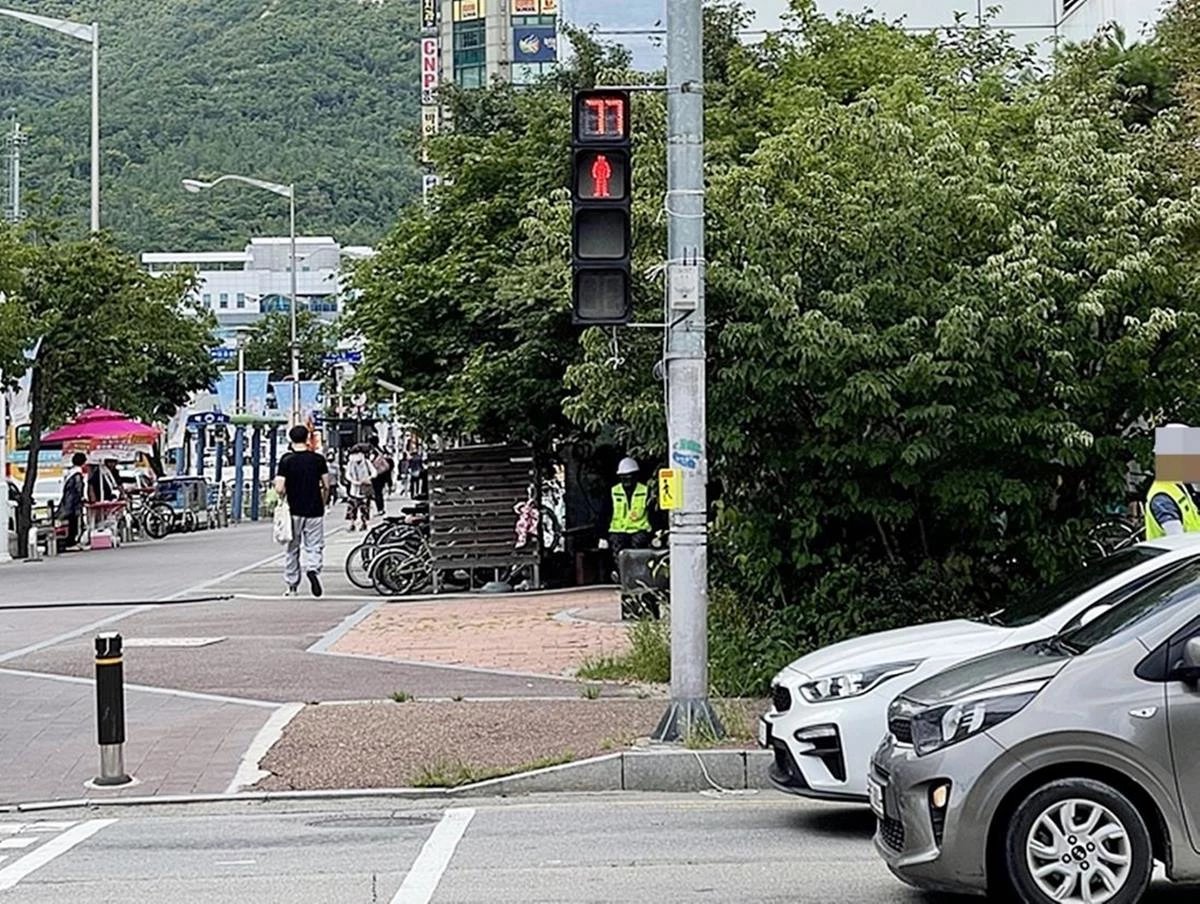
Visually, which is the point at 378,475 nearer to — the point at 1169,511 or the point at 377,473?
the point at 377,473

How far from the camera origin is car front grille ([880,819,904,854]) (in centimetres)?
796

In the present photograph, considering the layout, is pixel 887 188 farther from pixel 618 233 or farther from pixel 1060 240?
pixel 618 233

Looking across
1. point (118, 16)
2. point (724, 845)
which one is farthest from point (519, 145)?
point (118, 16)

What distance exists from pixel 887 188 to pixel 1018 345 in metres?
1.51

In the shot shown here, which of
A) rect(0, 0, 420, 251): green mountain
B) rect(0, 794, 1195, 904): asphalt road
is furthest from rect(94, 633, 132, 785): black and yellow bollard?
rect(0, 0, 420, 251): green mountain

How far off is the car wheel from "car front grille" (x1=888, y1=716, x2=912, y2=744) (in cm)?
60

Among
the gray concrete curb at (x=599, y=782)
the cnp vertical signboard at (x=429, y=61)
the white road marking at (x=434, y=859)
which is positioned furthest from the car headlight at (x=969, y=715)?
the cnp vertical signboard at (x=429, y=61)

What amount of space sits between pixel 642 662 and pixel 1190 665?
355 inches

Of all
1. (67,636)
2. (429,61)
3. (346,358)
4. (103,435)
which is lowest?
(67,636)

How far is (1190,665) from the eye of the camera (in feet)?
25.0

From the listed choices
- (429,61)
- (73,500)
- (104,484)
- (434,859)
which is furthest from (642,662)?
(429,61)

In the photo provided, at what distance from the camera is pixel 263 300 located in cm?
11331

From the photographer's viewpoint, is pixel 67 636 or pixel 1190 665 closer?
pixel 1190 665

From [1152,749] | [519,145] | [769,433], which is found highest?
[519,145]
